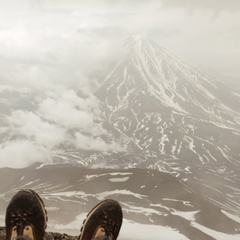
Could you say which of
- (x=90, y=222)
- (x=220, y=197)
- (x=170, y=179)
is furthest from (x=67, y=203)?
(x=90, y=222)

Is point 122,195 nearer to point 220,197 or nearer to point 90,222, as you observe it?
point 220,197

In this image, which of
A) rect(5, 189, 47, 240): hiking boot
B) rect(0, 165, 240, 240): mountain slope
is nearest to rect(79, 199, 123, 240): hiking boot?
rect(5, 189, 47, 240): hiking boot

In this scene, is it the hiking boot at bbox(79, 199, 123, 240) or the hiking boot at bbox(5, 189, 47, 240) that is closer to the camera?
the hiking boot at bbox(5, 189, 47, 240)

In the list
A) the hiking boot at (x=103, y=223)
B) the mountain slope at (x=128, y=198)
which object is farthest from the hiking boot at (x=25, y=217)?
the mountain slope at (x=128, y=198)

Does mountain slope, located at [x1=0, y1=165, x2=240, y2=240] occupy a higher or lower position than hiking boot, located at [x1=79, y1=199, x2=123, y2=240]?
lower

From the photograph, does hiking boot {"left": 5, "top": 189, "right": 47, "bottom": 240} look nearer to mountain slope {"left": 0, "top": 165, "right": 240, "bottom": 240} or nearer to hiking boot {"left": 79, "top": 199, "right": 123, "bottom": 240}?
hiking boot {"left": 79, "top": 199, "right": 123, "bottom": 240}

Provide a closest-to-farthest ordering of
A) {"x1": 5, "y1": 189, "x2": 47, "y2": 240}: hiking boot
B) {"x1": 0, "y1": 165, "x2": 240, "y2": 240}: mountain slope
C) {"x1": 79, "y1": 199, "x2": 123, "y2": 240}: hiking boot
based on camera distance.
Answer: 1. {"x1": 5, "y1": 189, "x2": 47, "y2": 240}: hiking boot
2. {"x1": 79, "y1": 199, "x2": 123, "y2": 240}: hiking boot
3. {"x1": 0, "y1": 165, "x2": 240, "y2": 240}: mountain slope

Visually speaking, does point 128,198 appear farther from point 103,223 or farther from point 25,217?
point 25,217
